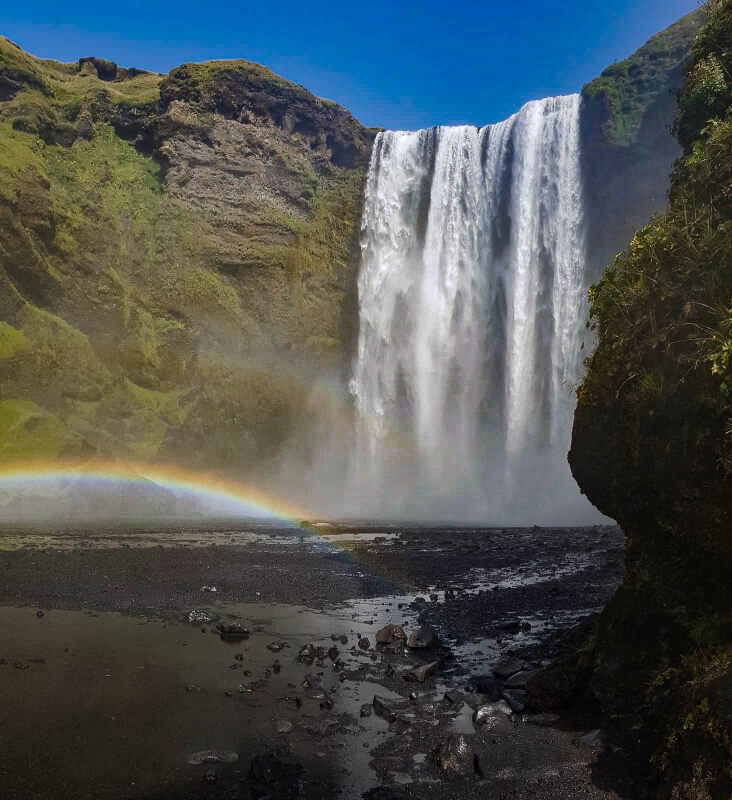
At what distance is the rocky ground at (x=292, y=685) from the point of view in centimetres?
586

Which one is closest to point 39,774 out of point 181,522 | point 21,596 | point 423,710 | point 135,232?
point 423,710

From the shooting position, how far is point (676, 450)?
642cm

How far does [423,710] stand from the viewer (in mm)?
7652

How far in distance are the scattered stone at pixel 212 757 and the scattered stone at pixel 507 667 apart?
4.15 metres

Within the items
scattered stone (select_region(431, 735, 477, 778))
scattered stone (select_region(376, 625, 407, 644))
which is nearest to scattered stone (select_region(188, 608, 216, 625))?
scattered stone (select_region(376, 625, 407, 644))

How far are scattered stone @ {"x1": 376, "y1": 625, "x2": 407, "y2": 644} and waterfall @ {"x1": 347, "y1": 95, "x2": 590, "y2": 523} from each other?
3518 centimetres

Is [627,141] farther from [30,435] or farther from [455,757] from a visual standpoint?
[455,757]

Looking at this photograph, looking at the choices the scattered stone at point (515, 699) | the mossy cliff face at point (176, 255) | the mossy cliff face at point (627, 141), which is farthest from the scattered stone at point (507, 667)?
the mossy cliff face at point (627, 141)

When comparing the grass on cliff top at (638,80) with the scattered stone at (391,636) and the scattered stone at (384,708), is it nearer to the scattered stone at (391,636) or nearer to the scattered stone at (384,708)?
the scattered stone at (391,636)

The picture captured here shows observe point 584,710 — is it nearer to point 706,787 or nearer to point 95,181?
point 706,787

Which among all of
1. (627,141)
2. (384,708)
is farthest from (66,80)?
(384,708)

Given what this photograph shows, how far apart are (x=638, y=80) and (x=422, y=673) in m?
55.6

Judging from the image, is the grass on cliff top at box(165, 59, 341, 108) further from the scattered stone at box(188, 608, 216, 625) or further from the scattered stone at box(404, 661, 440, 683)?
the scattered stone at box(404, 661, 440, 683)

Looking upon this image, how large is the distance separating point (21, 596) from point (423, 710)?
10015 mm
